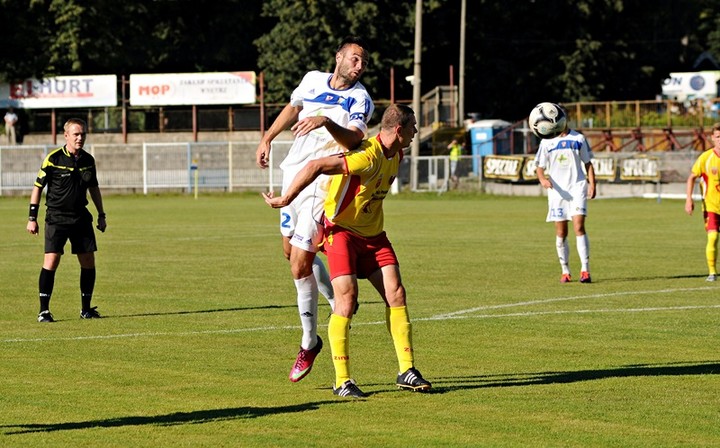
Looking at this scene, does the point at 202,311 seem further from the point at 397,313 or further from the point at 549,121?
the point at 397,313

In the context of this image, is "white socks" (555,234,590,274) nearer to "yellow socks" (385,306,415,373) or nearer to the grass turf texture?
the grass turf texture

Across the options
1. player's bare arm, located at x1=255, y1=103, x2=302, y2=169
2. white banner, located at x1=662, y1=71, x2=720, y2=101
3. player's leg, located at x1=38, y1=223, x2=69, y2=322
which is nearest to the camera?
player's bare arm, located at x1=255, y1=103, x2=302, y2=169

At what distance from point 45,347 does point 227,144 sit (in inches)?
1774

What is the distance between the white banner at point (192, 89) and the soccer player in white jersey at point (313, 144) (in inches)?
2095

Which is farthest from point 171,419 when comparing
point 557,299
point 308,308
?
point 557,299

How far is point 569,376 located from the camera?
10.2 m

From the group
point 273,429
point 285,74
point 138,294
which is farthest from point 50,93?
point 273,429

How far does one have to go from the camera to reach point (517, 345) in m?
12.0

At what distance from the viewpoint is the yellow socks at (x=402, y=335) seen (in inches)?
372

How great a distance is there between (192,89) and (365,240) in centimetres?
5519

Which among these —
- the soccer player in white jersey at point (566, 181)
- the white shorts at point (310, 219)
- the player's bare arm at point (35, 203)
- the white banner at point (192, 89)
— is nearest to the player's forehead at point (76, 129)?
the player's bare arm at point (35, 203)

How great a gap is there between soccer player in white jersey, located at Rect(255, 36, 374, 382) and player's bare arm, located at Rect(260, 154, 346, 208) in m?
0.53

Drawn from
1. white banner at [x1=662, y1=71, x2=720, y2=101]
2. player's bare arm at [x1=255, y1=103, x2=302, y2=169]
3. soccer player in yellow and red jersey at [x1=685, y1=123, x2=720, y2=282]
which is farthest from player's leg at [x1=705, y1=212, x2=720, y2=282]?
white banner at [x1=662, y1=71, x2=720, y2=101]

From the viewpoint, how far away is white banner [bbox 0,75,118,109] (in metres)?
64.0
